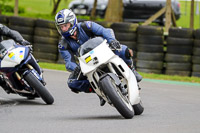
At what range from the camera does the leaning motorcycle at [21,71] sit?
27.7 ft

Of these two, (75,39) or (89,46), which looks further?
(75,39)

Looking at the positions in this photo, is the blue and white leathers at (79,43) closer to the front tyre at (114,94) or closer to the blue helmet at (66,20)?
the blue helmet at (66,20)

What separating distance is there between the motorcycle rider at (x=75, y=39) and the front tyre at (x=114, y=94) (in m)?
0.65

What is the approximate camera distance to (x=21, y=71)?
28.3ft

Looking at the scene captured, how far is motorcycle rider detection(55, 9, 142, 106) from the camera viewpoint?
7.48m

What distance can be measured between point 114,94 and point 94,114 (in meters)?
1.37

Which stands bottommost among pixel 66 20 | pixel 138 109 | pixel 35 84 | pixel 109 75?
pixel 138 109

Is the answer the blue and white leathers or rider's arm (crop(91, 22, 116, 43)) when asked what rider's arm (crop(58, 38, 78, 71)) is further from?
rider's arm (crop(91, 22, 116, 43))

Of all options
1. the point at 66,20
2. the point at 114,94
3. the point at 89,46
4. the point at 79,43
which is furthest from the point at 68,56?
the point at 114,94

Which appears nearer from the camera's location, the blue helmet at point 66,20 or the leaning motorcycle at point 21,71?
the blue helmet at point 66,20

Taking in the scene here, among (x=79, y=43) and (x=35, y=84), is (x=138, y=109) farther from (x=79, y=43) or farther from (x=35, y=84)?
(x=35, y=84)

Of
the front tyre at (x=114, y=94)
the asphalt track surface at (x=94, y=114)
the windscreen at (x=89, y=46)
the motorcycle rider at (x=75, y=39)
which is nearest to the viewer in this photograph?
the asphalt track surface at (x=94, y=114)

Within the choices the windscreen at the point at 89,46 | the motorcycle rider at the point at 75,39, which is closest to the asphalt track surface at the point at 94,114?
the motorcycle rider at the point at 75,39

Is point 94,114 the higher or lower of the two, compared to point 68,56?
lower
